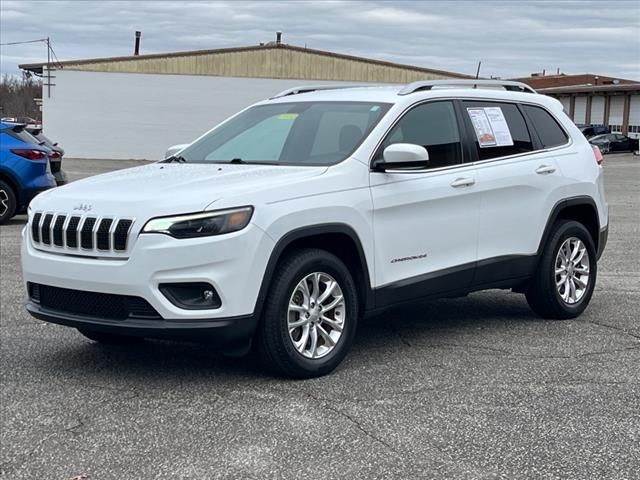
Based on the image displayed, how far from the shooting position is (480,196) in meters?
6.85

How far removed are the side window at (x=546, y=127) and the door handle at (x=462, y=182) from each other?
3.78 feet

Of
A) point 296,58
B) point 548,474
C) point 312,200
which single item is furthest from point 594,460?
point 296,58

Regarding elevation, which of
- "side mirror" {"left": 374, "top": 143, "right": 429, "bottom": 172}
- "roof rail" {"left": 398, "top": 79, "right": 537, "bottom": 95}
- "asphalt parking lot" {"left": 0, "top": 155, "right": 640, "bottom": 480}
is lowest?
"asphalt parking lot" {"left": 0, "top": 155, "right": 640, "bottom": 480}

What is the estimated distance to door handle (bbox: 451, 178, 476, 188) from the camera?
21.7 feet

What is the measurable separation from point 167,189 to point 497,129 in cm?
285

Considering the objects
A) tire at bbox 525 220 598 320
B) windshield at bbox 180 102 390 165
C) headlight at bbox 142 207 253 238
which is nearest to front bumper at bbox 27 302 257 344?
headlight at bbox 142 207 253 238

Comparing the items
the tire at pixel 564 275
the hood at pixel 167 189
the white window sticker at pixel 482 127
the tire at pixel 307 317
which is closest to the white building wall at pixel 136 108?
the tire at pixel 564 275

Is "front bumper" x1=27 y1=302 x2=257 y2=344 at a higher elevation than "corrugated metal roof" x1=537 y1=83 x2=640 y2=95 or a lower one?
lower

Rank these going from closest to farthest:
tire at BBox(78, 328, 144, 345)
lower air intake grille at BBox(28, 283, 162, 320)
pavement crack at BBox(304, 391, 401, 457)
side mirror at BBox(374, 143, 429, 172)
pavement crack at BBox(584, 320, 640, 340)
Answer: pavement crack at BBox(304, 391, 401, 457) < lower air intake grille at BBox(28, 283, 162, 320) < side mirror at BBox(374, 143, 429, 172) < tire at BBox(78, 328, 144, 345) < pavement crack at BBox(584, 320, 640, 340)

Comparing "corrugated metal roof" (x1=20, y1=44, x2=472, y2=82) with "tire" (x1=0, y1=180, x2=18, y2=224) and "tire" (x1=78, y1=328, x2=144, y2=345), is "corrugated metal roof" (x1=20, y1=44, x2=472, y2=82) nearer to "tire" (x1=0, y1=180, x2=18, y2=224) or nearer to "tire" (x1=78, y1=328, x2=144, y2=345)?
"tire" (x1=0, y1=180, x2=18, y2=224)

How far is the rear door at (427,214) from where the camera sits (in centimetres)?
618

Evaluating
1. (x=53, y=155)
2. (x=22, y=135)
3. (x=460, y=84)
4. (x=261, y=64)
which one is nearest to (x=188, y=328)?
(x=460, y=84)

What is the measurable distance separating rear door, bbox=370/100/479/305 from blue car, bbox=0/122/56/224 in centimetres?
952

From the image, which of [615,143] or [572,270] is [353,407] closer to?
[572,270]
